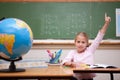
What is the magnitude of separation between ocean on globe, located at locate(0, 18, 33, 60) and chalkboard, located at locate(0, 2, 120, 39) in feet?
7.99

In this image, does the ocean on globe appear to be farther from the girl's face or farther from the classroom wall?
the classroom wall

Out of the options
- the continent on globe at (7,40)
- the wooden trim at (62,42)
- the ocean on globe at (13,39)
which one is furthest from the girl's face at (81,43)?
the continent on globe at (7,40)

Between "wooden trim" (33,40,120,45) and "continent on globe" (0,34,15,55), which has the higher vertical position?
"continent on globe" (0,34,15,55)

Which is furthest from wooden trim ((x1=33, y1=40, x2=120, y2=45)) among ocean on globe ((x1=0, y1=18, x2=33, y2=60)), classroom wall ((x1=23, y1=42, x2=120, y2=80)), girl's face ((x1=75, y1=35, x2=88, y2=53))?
ocean on globe ((x1=0, y1=18, x2=33, y2=60))

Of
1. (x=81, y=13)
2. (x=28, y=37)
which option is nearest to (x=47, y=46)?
(x=81, y=13)

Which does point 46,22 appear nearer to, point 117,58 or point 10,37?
point 117,58

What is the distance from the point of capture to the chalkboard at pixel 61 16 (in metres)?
4.05

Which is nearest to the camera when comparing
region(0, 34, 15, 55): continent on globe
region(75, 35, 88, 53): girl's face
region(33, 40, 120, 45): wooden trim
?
region(0, 34, 15, 55): continent on globe

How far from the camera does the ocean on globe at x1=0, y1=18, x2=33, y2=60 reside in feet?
5.07

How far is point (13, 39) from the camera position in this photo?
1.54m

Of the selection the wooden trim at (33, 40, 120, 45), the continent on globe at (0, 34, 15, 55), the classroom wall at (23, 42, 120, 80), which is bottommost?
the classroom wall at (23, 42, 120, 80)

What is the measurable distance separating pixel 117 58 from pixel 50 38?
121 centimetres

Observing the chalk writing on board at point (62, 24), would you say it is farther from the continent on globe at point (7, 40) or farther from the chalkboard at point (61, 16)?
the continent on globe at point (7, 40)

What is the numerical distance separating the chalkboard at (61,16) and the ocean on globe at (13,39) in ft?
7.99
